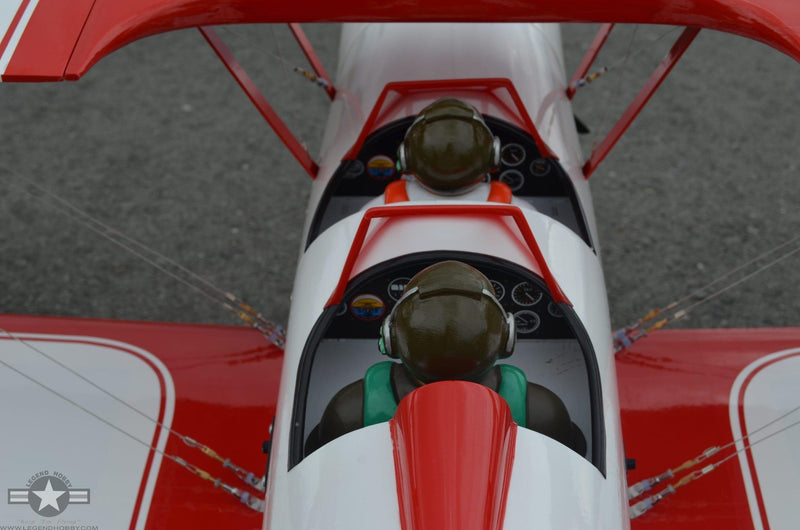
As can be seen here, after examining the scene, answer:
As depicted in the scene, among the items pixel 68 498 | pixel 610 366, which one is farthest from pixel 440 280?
pixel 68 498

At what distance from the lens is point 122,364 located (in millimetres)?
3107

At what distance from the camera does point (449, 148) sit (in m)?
2.89

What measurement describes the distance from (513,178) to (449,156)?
2.69ft

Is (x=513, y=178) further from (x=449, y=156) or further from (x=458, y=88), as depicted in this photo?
(x=449, y=156)

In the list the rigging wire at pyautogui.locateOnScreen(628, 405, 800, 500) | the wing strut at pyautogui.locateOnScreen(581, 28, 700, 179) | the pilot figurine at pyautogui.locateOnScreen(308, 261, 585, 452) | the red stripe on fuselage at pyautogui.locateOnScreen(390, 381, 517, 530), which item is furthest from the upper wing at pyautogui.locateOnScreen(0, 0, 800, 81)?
the red stripe on fuselage at pyautogui.locateOnScreen(390, 381, 517, 530)

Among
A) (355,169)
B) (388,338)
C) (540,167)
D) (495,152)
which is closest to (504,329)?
(388,338)

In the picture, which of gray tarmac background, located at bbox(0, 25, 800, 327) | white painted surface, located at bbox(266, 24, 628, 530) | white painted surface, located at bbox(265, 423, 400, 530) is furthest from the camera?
gray tarmac background, located at bbox(0, 25, 800, 327)

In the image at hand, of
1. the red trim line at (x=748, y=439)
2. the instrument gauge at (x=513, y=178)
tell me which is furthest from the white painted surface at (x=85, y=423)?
the red trim line at (x=748, y=439)

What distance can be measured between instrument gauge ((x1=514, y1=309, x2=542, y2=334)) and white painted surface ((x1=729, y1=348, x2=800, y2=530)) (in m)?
0.80

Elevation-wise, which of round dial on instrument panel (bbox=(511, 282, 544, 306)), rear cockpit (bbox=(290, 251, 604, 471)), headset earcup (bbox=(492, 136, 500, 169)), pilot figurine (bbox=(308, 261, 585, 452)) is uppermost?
headset earcup (bbox=(492, 136, 500, 169))

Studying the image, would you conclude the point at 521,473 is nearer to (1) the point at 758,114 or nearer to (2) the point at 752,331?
(2) the point at 752,331

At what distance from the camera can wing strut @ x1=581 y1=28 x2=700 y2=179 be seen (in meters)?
3.29

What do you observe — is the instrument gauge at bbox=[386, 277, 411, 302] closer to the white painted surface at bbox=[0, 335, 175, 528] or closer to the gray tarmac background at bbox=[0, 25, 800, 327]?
the white painted surface at bbox=[0, 335, 175, 528]

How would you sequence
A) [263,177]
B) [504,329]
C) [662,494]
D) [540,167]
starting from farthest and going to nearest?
1. [263,177]
2. [540,167]
3. [662,494]
4. [504,329]
